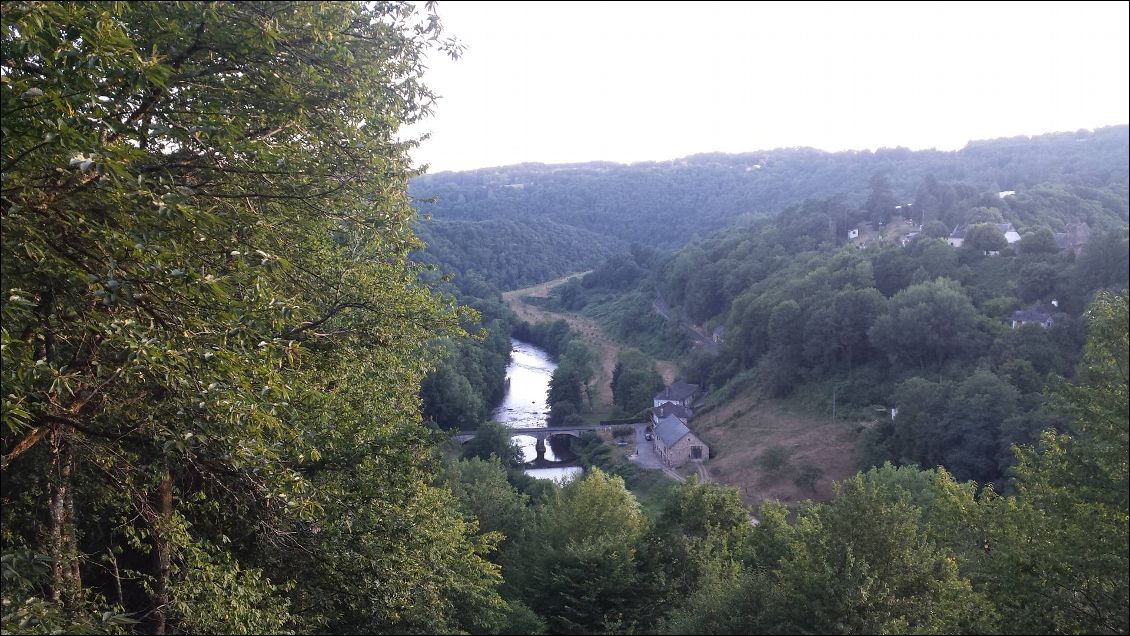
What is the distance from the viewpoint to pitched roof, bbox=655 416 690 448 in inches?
2047

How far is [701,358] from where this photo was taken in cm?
7031

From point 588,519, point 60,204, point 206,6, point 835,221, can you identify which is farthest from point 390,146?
point 835,221

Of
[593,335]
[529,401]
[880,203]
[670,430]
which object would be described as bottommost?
[529,401]

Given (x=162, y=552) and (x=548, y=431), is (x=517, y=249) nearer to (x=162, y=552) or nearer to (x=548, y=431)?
(x=548, y=431)

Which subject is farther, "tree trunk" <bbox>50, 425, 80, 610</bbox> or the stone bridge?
the stone bridge

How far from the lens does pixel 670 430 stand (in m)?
53.8

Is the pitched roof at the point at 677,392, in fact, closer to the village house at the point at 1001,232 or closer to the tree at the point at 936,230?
the village house at the point at 1001,232

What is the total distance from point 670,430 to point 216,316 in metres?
50.5

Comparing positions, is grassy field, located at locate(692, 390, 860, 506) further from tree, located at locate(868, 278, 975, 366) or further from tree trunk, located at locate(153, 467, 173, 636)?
tree trunk, located at locate(153, 467, 173, 636)

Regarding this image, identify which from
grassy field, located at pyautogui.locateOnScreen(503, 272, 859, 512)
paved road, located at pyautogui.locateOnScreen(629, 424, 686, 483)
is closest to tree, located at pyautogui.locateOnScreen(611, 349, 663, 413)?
grassy field, located at pyautogui.locateOnScreen(503, 272, 859, 512)

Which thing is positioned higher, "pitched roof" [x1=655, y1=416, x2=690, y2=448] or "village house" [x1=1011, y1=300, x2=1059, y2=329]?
"village house" [x1=1011, y1=300, x2=1059, y2=329]

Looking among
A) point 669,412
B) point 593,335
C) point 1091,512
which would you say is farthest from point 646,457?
point 1091,512

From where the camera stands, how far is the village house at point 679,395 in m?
63.7

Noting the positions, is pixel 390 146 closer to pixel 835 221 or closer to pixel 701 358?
pixel 701 358
